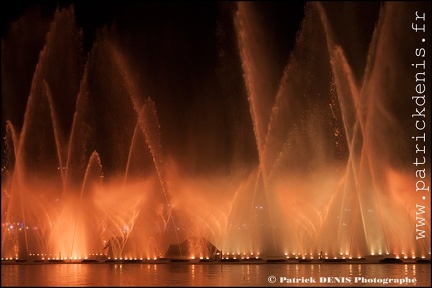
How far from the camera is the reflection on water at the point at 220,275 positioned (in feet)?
72.0

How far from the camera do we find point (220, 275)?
2483cm

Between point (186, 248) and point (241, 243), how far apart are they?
3274 millimetres

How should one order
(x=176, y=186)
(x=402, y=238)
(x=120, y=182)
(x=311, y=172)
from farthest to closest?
(x=176, y=186) → (x=120, y=182) → (x=311, y=172) → (x=402, y=238)

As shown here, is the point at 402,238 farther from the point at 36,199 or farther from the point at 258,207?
the point at 36,199

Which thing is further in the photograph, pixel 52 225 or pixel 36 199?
pixel 36 199

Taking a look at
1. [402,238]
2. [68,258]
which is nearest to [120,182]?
[68,258]

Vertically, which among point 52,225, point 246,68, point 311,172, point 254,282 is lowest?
point 254,282

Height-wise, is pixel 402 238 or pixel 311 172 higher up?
pixel 311 172

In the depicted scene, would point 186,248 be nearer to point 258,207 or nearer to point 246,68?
point 258,207

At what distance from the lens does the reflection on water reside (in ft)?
72.0

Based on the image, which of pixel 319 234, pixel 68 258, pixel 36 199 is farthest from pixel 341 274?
pixel 36 199

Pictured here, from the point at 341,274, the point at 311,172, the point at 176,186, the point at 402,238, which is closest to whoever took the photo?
the point at 341,274

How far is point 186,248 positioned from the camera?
36.2 m

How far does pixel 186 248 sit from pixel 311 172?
375 inches
